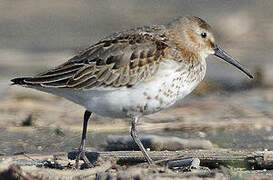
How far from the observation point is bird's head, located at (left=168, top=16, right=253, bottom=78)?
7.55 meters

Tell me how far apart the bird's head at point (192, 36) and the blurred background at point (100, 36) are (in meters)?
1.11

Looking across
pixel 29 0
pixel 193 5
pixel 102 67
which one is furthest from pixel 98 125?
pixel 29 0

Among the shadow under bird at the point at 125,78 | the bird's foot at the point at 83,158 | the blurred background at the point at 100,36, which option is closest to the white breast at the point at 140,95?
the shadow under bird at the point at 125,78

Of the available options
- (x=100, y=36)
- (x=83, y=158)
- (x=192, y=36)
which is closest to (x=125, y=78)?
(x=83, y=158)

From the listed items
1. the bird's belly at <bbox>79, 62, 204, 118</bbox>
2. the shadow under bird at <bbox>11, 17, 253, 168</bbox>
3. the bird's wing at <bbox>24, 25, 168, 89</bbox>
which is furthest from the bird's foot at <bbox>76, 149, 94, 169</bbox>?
the bird's wing at <bbox>24, 25, 168, 89</bbox>

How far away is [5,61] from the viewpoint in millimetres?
12992

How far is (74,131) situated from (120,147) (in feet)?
4.66

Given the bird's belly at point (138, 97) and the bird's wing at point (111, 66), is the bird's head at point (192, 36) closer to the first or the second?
the bird's wing at point (111, 66)

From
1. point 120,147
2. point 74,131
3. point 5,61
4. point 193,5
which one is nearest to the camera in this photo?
point 120,147

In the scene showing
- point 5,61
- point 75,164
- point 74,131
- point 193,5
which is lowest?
point 75,164

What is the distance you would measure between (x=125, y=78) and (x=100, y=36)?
25.4 feet

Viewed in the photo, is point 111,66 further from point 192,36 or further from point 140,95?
point 192,36

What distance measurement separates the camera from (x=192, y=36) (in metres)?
7.71

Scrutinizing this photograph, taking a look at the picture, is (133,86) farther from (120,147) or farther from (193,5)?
(193,5)
